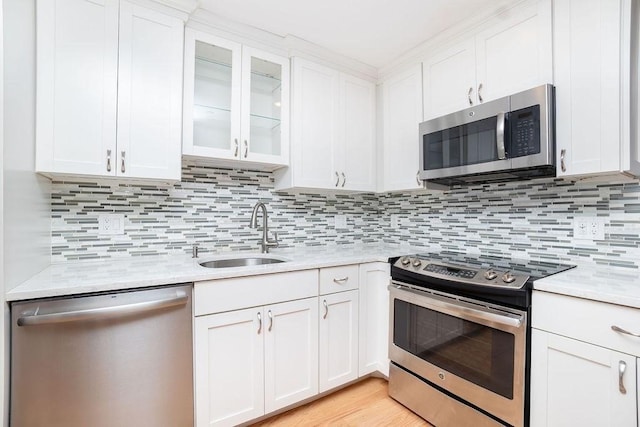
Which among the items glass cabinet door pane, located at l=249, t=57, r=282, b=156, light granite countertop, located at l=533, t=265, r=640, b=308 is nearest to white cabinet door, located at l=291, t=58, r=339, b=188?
glass cabinet door pane, located at l=249, t=57, r=282, b=156

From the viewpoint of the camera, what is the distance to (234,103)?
1.85 meters

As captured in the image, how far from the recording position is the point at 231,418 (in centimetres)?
149

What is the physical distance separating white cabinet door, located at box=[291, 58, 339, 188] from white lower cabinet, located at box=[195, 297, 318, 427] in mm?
900

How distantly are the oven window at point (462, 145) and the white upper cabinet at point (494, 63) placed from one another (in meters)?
0.18

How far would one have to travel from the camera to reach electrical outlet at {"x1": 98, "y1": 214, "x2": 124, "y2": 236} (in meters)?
1.70

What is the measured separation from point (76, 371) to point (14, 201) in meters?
0.72

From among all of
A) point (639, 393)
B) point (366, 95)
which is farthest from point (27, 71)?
point (639, 393)

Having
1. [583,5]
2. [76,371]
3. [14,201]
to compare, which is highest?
[583,5]

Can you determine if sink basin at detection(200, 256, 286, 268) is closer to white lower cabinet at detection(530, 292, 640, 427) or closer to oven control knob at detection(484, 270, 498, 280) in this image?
oven control knob at detection(484, 270, 498, 280)

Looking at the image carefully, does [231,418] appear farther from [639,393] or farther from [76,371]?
[639,393]

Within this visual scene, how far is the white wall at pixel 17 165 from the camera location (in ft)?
3.42

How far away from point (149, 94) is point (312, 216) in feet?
4.65

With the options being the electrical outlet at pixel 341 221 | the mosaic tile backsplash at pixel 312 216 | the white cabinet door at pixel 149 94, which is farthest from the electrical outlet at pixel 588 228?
the white cabinet door at pixel 149 94

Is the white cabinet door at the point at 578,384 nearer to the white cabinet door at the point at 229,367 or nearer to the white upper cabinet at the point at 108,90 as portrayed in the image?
the white cabinet door at the point at 229,367
